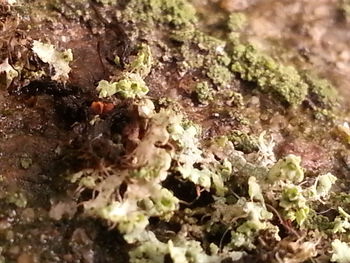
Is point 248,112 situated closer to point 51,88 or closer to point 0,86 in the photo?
point 51,88

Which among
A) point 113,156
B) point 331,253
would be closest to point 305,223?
point 331,253

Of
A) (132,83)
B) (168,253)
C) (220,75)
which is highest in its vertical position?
(132,83)

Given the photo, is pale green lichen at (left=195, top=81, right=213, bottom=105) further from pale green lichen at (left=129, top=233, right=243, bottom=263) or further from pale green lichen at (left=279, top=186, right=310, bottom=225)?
pale green lichen at (left=129, top=233, right=243, bottom=263)

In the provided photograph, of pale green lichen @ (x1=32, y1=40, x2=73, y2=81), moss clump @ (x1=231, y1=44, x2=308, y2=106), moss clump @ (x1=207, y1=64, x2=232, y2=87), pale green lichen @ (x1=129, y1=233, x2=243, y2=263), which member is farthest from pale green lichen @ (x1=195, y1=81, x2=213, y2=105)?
pale green lichen @ (x1=129, y1=233, x2=243, y2=263)

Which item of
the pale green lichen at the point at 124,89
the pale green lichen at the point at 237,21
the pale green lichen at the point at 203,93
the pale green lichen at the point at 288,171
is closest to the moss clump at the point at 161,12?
the pale green lichen at the point at 237,21

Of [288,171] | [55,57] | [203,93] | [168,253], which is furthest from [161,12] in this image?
[168,253]

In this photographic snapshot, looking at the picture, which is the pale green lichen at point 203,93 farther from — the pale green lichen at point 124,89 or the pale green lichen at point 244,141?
the pale green lichen at point 124,89

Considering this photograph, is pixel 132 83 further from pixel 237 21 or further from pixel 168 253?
pixel 237 21
